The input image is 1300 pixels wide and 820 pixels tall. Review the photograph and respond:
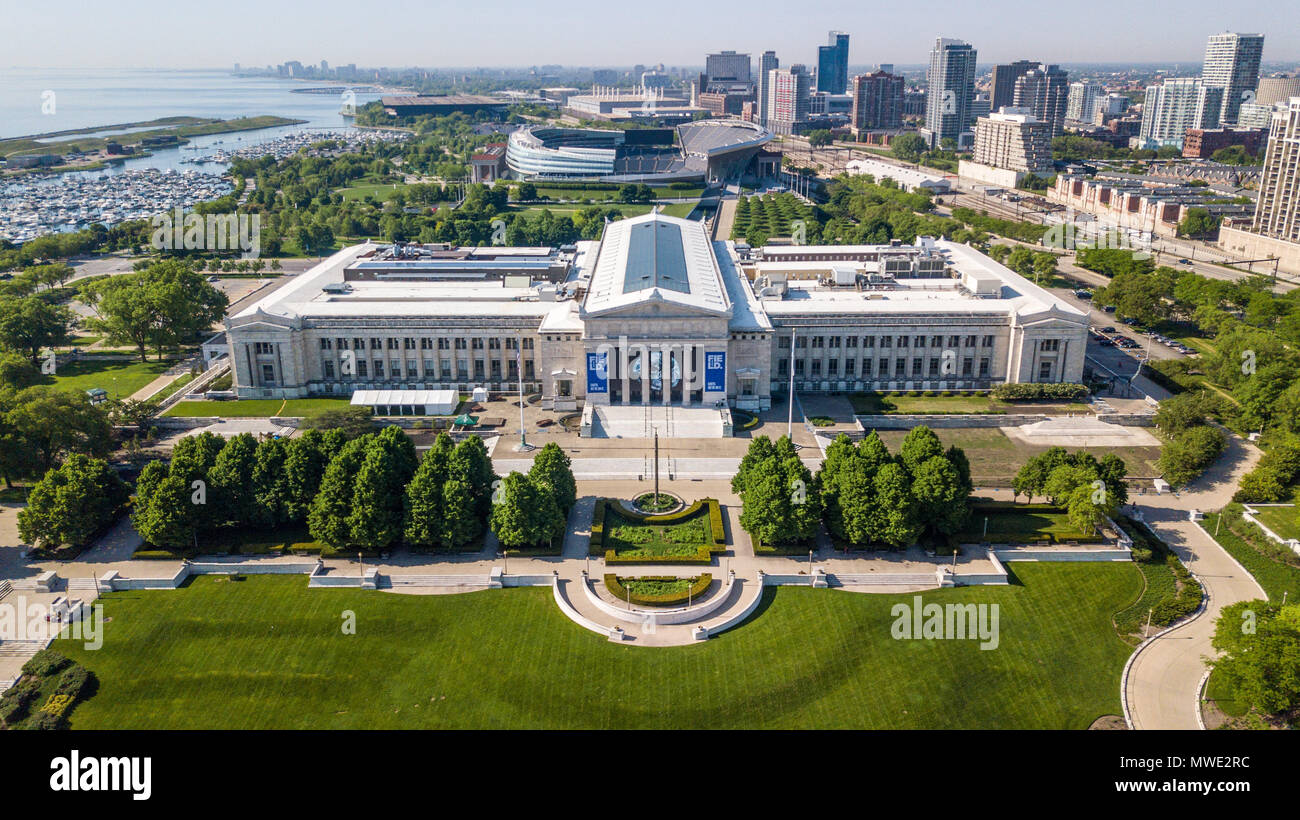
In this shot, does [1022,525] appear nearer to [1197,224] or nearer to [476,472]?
[476,472]

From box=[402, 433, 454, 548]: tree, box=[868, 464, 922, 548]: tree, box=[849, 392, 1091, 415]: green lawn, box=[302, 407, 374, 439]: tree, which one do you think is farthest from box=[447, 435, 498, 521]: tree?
box=[849, 392, 1091, 415]: green lawn

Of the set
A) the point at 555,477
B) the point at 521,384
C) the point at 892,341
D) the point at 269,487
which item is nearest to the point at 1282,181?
the point at 892,341

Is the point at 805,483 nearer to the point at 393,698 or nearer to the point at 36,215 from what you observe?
the point at 393,698

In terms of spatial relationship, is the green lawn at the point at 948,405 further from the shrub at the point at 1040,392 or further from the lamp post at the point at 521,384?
the lamp post at the point at 521,384

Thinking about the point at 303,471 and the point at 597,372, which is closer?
the point at 303,471

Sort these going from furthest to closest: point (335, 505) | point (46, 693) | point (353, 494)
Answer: point (353, 494) < point (335, 505) < point (46, 693)

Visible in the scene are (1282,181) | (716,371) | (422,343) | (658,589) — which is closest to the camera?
(658,589)

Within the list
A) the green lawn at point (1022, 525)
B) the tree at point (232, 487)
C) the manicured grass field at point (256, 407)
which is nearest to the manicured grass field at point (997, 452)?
the green lawn at point (1022, 525)
